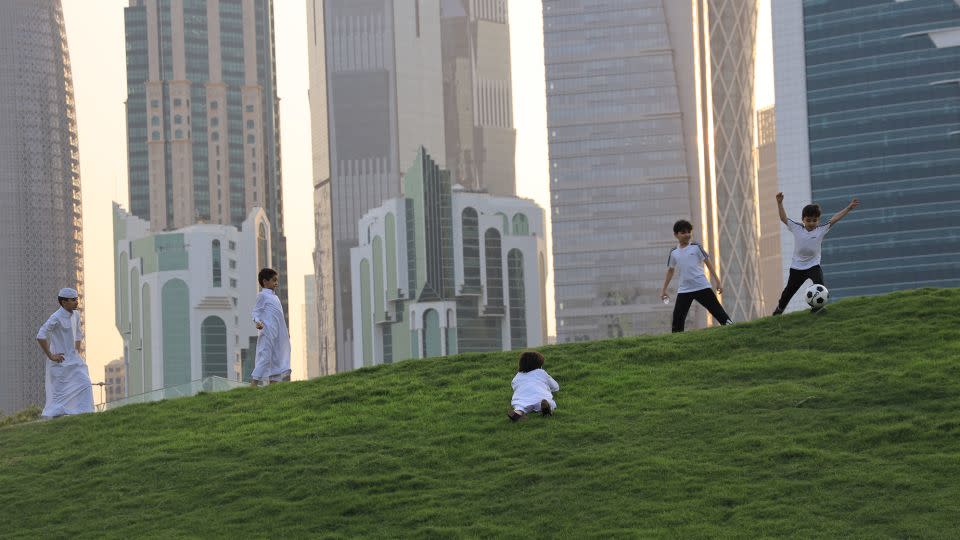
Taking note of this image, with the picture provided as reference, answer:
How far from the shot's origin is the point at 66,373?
25.5 metres

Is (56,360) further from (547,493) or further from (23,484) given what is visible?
(547,493)

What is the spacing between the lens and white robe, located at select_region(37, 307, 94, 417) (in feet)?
82.9

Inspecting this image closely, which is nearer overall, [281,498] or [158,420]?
[281,498]

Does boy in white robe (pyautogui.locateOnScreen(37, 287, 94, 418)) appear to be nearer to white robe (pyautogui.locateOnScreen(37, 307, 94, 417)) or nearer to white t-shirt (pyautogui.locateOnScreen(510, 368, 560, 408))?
white robe (pyautogui.locateOnScreen(37, 307, 94, 417))

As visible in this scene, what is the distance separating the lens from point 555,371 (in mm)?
22391

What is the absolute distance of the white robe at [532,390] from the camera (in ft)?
65.6

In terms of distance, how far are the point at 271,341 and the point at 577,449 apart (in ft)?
29.4

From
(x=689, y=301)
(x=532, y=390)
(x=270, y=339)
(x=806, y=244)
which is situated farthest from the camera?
(x=270, y=339)

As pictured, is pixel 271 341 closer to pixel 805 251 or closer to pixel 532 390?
pixel 532 390

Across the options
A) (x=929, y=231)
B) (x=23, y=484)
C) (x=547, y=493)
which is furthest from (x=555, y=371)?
(x=929, y=231)

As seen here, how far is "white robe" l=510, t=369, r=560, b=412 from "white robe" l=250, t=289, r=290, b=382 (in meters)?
6.44

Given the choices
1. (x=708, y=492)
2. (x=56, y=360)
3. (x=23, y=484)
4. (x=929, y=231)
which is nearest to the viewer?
(x=708, y=492)

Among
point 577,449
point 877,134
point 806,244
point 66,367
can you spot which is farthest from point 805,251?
point 877,134

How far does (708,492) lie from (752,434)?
5.93 ft
